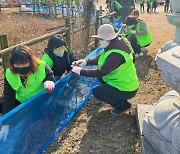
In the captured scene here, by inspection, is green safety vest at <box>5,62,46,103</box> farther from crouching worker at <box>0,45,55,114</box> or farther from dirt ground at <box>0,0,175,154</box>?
dirt ground at <box>0,0,175,154</box>

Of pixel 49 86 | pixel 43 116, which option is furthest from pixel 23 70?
pixel 43 116

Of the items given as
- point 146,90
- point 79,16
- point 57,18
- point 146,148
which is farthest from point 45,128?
point 57,18

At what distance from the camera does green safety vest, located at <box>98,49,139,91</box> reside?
3.45 metres

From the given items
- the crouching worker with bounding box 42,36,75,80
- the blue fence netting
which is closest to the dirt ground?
the blue fence netting

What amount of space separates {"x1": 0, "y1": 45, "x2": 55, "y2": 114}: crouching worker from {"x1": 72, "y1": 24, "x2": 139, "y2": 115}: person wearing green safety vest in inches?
20.4

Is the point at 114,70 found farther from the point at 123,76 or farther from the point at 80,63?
the point at 80,63

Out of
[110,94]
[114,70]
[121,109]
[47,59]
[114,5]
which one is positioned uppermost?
[114,5]

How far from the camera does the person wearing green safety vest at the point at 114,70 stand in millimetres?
3342

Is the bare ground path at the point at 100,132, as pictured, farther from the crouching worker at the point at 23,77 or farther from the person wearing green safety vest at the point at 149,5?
the person wearing green safety vest at the point at 149,5

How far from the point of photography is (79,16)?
618 cm

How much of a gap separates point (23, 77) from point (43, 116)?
0.45 metres

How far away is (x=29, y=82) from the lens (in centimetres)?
287

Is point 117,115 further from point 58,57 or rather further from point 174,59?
point 174,59

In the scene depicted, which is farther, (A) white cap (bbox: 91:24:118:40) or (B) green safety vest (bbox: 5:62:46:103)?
(A) white cap (bbox: 91:24:118:40)
